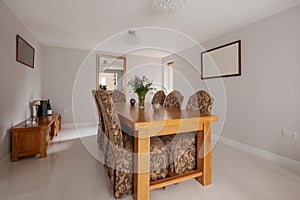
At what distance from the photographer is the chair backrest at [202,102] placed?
1.83m

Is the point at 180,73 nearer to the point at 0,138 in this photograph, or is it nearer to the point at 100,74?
the point at 100,74

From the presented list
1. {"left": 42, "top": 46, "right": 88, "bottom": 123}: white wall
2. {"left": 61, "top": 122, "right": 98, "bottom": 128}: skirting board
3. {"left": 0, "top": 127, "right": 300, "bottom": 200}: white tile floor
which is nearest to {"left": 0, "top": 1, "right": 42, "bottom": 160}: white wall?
{"left": 0, "top": 127, "right": 300, "bottom": 200}: white tile floor

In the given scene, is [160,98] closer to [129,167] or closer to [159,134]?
[159,134]

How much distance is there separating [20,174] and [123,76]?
3.67 metres

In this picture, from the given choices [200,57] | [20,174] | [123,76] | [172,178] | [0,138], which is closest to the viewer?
[172,178]

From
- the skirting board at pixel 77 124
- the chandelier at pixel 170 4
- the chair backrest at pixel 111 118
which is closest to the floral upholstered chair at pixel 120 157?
the chair backrest at pixel 111 118

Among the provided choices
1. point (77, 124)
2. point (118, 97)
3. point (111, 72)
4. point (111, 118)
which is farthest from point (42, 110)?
point (111, 118)

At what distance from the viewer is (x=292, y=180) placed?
1883 millimetres

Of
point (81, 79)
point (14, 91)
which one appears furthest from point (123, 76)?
point (14, 91)

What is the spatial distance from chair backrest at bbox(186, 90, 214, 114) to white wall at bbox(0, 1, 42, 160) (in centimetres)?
266

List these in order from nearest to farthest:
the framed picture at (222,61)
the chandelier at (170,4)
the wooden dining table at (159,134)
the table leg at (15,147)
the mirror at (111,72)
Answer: the wooden dining table at (159,134)
the chandelier at (170,4)
the table leg at (15,147)
the framed picture at (222,61)
the mirror at (111,72)

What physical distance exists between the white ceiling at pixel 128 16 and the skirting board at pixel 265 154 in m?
2.19

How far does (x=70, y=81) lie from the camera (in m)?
4.48

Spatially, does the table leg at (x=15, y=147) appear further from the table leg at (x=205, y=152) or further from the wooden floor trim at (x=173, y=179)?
the table leg at (x=205, y=152)
